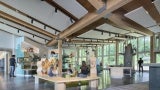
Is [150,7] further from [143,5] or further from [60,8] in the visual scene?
[60,8]

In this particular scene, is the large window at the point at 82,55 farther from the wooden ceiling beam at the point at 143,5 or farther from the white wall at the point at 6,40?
the wooden ceiling beam at the point at 143,5

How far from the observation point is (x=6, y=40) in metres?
16.9

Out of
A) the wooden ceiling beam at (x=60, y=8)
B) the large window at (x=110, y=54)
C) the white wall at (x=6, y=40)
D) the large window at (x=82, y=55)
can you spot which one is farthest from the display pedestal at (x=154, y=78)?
the large window at (x=82, y=55)

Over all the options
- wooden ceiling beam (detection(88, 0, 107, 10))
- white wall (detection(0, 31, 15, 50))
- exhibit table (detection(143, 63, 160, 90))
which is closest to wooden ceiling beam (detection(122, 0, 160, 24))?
wooden ceiling beam (detection(88, 0, 107, 10))

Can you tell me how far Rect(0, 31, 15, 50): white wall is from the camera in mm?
16636

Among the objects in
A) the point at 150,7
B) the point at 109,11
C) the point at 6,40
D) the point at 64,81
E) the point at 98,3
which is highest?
the point at 150,7

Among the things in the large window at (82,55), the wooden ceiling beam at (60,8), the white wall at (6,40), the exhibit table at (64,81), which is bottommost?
the exhibit table at (64,81)

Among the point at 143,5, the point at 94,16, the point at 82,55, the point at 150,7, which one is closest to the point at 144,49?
the point at 82,55

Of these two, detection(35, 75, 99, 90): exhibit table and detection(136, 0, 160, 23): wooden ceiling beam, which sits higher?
detection(136, 0, 160, 23): wooden ceiling beam

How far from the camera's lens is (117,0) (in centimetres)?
475

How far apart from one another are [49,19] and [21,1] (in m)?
2.31

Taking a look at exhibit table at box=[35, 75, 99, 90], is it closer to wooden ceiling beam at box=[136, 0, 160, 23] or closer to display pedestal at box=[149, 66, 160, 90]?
wooden ceiling beam at box=[136, 0, 160, 23]

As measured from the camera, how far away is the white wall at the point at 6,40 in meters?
16.6

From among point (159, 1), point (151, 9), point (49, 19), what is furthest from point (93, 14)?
point (49, 19)
